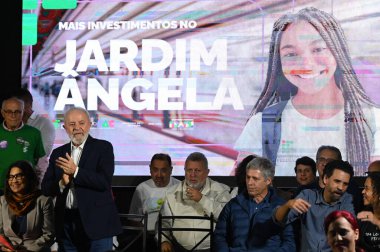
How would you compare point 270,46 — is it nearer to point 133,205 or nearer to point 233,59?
point 233,59

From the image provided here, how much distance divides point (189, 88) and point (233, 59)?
0.42 m

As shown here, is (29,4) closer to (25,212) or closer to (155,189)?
(155,189)

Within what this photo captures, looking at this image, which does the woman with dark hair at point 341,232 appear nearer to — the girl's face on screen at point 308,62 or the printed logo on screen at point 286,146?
the printed logo on screen at point 286,146

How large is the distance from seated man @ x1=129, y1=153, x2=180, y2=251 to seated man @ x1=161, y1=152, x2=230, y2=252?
0.31 meters

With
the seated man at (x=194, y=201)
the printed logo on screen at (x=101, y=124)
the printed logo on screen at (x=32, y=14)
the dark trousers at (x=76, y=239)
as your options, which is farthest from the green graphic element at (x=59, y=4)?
the dark trousers at (x=76, y=239)

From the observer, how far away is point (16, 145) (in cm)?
584

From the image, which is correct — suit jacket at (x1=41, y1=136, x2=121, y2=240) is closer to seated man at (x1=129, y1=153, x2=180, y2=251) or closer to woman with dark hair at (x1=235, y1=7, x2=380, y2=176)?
seated man at (x1=129, y1=153, x2=180, y2=251)

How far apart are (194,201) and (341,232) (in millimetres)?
2205

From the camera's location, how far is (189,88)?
6883mm

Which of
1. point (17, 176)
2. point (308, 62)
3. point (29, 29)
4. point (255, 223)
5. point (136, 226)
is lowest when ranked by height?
point (136, 226)

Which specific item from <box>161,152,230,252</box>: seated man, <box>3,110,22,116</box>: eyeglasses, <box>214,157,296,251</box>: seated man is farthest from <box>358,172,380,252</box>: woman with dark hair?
<box>3,110,22,116</box>: eyeglasses

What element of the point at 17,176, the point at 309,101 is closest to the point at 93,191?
the point at 17,176

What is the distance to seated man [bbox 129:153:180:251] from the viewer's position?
627 centimetres

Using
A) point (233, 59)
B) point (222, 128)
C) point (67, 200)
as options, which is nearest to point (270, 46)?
point (233, 59)
